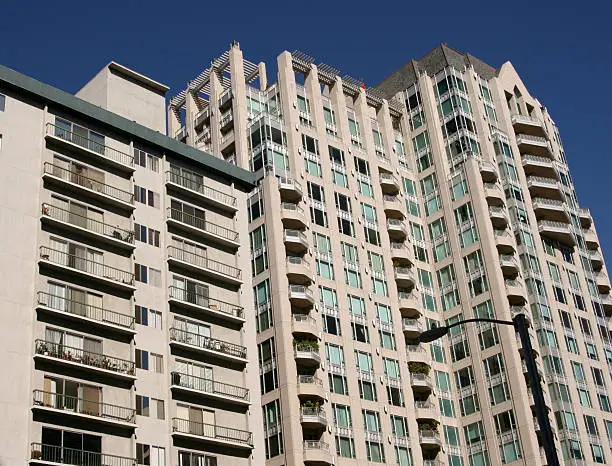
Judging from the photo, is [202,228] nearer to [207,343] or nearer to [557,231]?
[207,343]

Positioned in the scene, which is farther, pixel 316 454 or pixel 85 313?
pixel 316 454

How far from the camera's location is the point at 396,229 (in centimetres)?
9450

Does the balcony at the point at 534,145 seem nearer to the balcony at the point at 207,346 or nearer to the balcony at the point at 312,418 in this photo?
the balcony at the point at 312,418

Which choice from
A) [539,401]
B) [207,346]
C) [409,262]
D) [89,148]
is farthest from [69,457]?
[409,262]

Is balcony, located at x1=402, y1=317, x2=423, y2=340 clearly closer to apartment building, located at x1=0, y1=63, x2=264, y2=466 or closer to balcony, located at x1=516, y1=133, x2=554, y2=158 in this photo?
apartment building, located at x1=0, y1=63, x2=264, y2=466

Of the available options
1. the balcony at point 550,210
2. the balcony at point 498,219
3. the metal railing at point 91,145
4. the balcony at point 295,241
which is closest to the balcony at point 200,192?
the metal railing at point 91,145

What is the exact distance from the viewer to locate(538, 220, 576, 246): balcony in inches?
3925

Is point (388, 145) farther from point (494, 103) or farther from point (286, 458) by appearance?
point (286, 458)

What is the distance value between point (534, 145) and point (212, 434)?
6173cm

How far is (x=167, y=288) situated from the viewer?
62531mm

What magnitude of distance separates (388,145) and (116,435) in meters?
57.3

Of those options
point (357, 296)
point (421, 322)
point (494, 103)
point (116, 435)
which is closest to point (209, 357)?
point (116, 435)

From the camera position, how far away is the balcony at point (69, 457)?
162 ft

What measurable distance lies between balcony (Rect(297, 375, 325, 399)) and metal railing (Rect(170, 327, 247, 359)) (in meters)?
11.3
